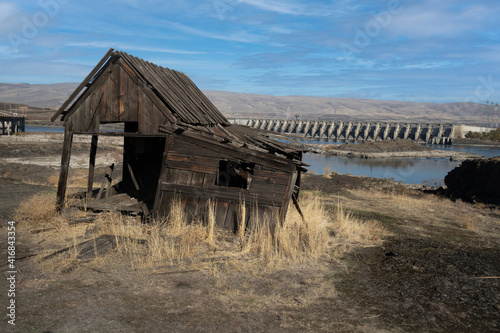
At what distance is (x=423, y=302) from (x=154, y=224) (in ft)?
21.9

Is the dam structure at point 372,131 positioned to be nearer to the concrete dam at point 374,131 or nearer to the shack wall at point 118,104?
the concrete dam at point 374,131

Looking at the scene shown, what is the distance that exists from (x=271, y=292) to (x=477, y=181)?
20.1 metres

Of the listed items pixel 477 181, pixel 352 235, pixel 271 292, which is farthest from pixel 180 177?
pixel 477 181

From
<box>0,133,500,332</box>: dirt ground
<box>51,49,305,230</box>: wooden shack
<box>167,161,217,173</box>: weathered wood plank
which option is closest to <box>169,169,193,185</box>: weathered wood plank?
<box>51,49,305,230</box>: wooden shack

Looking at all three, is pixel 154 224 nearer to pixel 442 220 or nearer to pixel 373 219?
pixel 373 219

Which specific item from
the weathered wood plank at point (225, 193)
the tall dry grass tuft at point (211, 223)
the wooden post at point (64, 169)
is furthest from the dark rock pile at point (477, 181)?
the wooden post at point (64, 169)

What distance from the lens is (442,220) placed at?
15.8m

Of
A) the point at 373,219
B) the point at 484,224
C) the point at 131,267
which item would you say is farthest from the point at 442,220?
the point at 131,267

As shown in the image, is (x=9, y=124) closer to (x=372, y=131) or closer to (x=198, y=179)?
(x=198, y=179)

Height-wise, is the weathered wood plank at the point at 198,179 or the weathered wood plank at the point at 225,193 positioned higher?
the weathered wood plank at the point at 198,179

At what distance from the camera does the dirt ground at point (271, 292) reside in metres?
6.15

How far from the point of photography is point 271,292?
736 cm

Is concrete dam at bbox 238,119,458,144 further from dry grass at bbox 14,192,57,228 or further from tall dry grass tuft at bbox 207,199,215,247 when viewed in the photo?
tall dry grass tuft at bbox 207,199,215,247

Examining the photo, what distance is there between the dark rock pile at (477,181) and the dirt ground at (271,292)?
36.0ft
